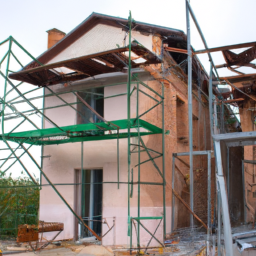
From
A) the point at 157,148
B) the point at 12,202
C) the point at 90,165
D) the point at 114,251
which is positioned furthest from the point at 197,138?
the point at 12,202

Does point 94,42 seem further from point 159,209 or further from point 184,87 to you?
point 159,209

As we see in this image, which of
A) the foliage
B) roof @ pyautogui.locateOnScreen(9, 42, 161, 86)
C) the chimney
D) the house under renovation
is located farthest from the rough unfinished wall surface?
the foliage

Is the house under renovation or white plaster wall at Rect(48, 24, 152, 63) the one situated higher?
white plaster wall at Rect(48, 24, 152, 63)

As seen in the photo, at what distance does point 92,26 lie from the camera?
1077 centimetres

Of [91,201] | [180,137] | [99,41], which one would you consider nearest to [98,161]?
[91,201]

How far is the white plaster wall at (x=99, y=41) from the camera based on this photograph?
1015 centimetres

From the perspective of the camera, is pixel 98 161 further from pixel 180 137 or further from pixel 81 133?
pixel 180 137

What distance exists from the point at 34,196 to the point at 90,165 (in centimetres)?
375

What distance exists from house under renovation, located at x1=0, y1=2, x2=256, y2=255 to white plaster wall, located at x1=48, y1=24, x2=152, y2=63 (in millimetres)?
31

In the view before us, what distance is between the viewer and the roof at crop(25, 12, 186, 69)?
32.9 feet

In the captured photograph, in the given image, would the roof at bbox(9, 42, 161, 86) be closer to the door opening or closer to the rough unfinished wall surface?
the rough unfinished wall surface

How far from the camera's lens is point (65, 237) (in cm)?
1024

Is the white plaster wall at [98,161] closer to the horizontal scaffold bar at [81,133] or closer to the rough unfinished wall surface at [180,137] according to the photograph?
the horizontal scaffold bar at [81,133]

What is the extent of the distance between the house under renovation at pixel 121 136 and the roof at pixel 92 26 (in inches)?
1.2
